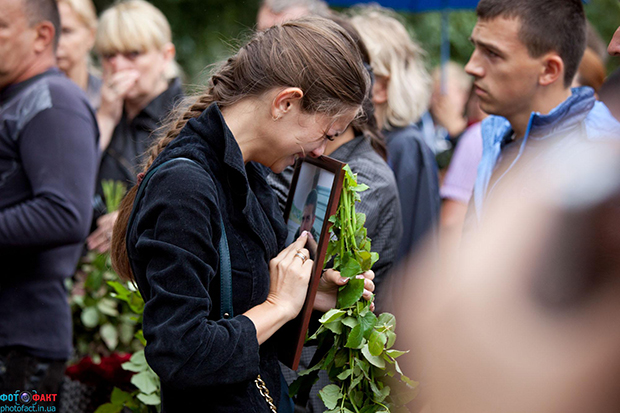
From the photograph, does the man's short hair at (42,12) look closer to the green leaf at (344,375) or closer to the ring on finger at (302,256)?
the ring on finger at (302,256)

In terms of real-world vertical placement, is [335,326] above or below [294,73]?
below

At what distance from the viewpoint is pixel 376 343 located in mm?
1725

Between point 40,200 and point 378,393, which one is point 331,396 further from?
point 40,200

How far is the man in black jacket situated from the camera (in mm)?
2404

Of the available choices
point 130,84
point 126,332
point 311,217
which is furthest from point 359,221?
point 130,84

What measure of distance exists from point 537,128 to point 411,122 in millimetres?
1054

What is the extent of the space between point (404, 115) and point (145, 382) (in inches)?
79.7

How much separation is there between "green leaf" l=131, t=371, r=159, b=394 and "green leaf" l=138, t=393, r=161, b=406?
0.01 meters

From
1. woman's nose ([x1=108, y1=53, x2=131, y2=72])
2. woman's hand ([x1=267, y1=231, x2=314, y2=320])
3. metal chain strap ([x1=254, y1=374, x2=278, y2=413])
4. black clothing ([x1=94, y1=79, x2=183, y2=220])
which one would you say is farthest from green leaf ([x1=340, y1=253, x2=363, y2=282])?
woman's nose ([x1=108, y1=53, x2=131, y2=72])

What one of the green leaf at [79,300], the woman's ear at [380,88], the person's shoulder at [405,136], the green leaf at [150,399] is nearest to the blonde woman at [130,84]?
the green leaf at [79,300]

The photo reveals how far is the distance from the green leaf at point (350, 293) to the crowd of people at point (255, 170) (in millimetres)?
32

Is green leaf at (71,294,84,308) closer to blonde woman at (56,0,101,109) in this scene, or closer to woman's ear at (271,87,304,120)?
blonde woman at (56,0,101,109)

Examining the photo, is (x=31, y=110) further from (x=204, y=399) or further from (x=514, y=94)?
(x=514, y=94)

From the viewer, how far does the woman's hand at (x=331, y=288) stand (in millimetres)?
1820
